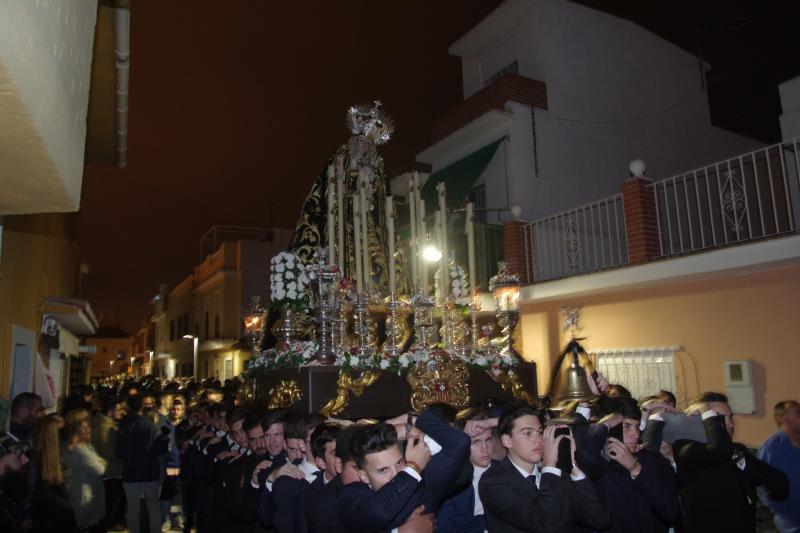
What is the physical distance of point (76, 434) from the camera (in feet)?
18.0

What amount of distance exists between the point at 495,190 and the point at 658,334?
5.56 m

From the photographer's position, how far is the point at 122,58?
4.86 metres

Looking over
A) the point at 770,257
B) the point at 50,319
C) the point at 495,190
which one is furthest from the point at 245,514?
the point at 495,190

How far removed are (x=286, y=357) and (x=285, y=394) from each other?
38 cm

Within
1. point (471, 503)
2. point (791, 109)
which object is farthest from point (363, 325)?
point (791, 109)

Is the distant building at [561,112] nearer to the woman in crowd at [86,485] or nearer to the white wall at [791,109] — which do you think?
the white wall at [791,109]

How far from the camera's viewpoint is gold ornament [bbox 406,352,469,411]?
5.78m

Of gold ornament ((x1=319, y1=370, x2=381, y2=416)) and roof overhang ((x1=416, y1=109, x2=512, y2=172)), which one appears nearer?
gold ornament ((x1=319, y1=370, x2=381, y2=416))

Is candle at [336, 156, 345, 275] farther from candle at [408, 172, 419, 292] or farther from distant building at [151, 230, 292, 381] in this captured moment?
distant building at [151, 230, 292, 381]

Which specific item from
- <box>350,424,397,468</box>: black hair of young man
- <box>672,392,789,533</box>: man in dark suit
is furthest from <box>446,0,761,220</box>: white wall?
<box>350,424,397,468</box>: black hair of young man

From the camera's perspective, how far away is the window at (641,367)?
28.8 ft

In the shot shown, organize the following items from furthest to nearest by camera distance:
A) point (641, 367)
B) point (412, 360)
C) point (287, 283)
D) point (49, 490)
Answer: point (641, 367) → point (287, 283) → point (412, 360) → point (49, 490)

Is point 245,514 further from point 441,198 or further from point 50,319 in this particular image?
point 50,319

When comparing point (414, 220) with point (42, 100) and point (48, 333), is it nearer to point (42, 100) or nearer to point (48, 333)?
point (42, 100)
